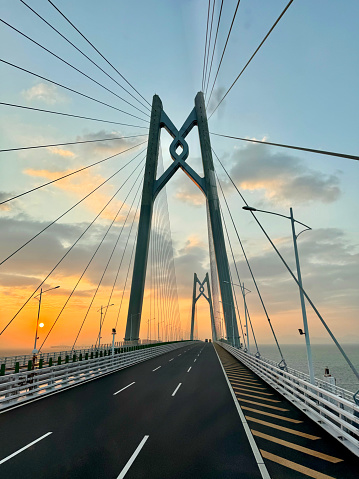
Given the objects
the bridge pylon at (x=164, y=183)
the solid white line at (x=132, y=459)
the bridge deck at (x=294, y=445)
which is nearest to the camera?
the solid white line at (x=132, y=459)

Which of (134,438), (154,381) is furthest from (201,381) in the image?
(134,438)

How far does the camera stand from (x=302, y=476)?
5703mm

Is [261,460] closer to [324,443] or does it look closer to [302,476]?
[302,476]

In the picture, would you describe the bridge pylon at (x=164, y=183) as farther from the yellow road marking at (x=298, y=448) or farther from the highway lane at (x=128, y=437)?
the yellow road marking at (x=298, y=448)

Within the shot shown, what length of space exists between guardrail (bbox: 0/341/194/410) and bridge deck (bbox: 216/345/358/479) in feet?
26.6

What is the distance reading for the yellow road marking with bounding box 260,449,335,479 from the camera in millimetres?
5734

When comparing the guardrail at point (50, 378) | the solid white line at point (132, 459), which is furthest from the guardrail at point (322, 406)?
the guardrail at point (50, 378)

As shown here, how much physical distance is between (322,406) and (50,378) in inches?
442

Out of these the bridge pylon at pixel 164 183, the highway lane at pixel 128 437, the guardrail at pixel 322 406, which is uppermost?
the bridge pylon at pixel 164 183

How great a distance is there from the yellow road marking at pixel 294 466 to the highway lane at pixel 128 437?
0.35 m

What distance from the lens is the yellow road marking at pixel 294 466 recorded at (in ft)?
18.8

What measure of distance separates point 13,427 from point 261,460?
21.1 ft

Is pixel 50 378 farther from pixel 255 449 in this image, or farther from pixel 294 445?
pixel 294 445

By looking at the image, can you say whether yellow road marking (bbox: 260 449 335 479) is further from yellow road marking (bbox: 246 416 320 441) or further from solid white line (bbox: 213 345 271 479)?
yellow road marking (bbox: 246 416 320 441)
